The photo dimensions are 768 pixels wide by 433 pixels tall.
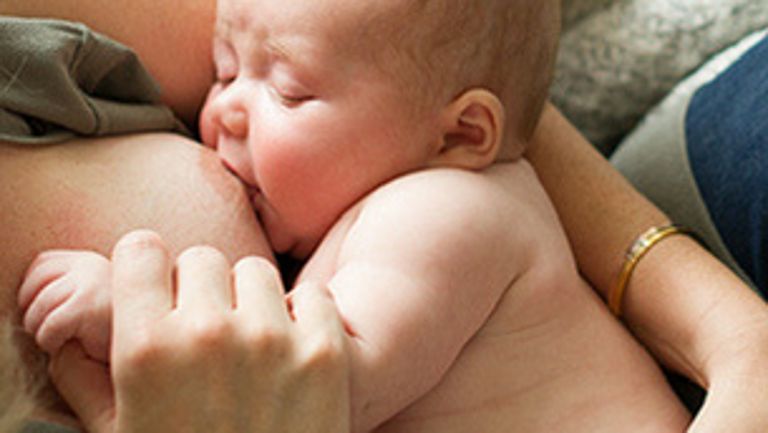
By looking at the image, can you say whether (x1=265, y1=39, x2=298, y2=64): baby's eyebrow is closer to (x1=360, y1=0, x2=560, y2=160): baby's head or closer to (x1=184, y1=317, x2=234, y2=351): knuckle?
(x1=360, y1=0, x2=560, y2=160): baby's head

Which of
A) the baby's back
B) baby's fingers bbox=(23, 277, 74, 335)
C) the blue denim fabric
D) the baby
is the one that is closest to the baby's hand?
baby's fingers bbox=(23, 277, 74, 335)

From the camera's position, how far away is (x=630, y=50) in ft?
5.82

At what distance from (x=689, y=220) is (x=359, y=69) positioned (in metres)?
0.67

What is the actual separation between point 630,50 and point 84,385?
49.7 inches

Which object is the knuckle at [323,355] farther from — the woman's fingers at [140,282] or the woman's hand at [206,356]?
the woman's fingers at [140,282]

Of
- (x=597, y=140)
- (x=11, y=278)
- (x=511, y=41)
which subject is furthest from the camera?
(x=597, y=140)

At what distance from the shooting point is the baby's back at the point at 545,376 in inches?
40.5

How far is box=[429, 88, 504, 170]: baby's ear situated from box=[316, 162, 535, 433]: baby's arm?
0.04m

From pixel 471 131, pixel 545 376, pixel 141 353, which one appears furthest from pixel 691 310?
pixel 141 353

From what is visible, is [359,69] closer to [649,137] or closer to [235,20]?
[235,20]

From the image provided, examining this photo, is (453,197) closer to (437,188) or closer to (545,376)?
(437,188)

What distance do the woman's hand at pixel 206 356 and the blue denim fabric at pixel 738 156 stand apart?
739 mm

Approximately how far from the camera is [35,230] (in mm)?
910

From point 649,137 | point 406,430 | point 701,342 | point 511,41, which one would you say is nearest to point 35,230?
point 406,430
